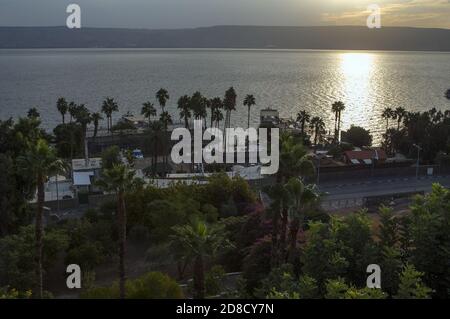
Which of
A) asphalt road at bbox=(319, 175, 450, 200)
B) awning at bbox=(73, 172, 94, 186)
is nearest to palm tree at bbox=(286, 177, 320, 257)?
asphalt road at bbox=(319, 175, 450, 200)

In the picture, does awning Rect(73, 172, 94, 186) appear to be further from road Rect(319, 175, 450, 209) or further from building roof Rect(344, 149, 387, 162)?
building roof Rect(344, 149, 387, 162)

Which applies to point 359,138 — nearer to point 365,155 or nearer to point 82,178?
point 365,155

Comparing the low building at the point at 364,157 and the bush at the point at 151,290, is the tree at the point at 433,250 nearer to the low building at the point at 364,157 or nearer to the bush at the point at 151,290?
the bush at the point at 151,290

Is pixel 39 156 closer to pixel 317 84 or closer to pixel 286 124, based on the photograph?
pixel 286 124

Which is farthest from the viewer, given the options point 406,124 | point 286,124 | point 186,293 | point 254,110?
point 254,110

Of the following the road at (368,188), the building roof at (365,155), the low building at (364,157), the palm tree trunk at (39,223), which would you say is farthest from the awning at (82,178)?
the building roof at (365,155)

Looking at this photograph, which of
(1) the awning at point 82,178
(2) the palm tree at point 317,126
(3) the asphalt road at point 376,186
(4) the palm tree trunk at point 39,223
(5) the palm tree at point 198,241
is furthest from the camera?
(2) the palm tree at point 317,126

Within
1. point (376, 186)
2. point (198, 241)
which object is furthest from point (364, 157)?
point (198, 241)
